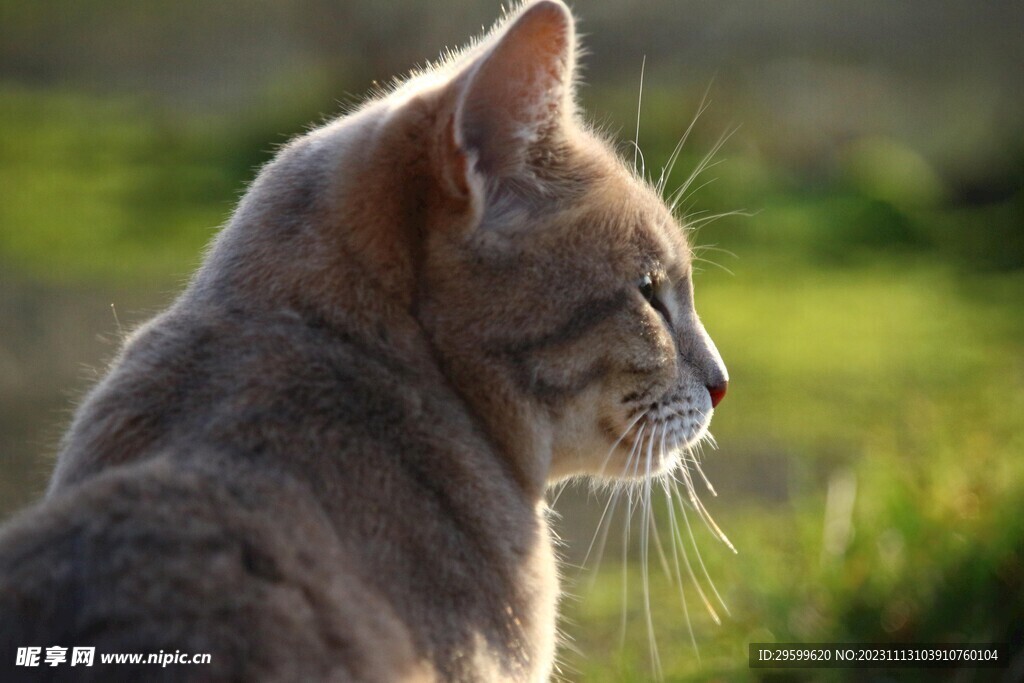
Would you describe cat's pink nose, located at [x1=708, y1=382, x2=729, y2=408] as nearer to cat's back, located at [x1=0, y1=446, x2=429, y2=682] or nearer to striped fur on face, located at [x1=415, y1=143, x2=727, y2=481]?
striped fur on face, located at [x1=415, y1=143, x2=727, y2=481]

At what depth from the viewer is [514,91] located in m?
1.57

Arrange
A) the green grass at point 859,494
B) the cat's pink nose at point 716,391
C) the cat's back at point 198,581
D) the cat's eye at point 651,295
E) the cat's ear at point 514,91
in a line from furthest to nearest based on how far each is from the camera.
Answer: the green grass at point 859,494, the cat's pink nose at point 716,391, the cat's eye at point 651,295, the cat's ear at point 514,91, the cat's back at point 198,581

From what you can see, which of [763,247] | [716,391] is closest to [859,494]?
[716,391]

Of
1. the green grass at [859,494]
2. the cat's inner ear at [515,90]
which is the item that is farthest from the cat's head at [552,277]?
the green grass at [859,494]

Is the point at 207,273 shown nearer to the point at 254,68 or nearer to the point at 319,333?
the point at 319,333

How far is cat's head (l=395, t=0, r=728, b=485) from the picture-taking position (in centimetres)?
156

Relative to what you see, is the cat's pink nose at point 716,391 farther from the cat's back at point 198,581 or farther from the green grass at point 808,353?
the green grass at point 808,353

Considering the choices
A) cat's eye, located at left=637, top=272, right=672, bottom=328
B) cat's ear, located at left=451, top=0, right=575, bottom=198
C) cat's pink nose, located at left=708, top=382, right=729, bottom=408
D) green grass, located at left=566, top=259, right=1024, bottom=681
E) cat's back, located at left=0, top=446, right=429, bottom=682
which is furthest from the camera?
green grass, located at left=566, top=259, right=1024, bottom=681

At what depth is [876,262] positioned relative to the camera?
235 inches

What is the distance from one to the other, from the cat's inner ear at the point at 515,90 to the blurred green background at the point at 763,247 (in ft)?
5.27

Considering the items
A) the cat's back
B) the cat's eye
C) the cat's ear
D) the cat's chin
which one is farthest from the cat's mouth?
the cat's back

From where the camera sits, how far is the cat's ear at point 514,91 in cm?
152

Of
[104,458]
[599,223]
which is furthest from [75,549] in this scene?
[599,223]

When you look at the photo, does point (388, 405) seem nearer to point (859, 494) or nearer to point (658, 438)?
point (658, 438)
